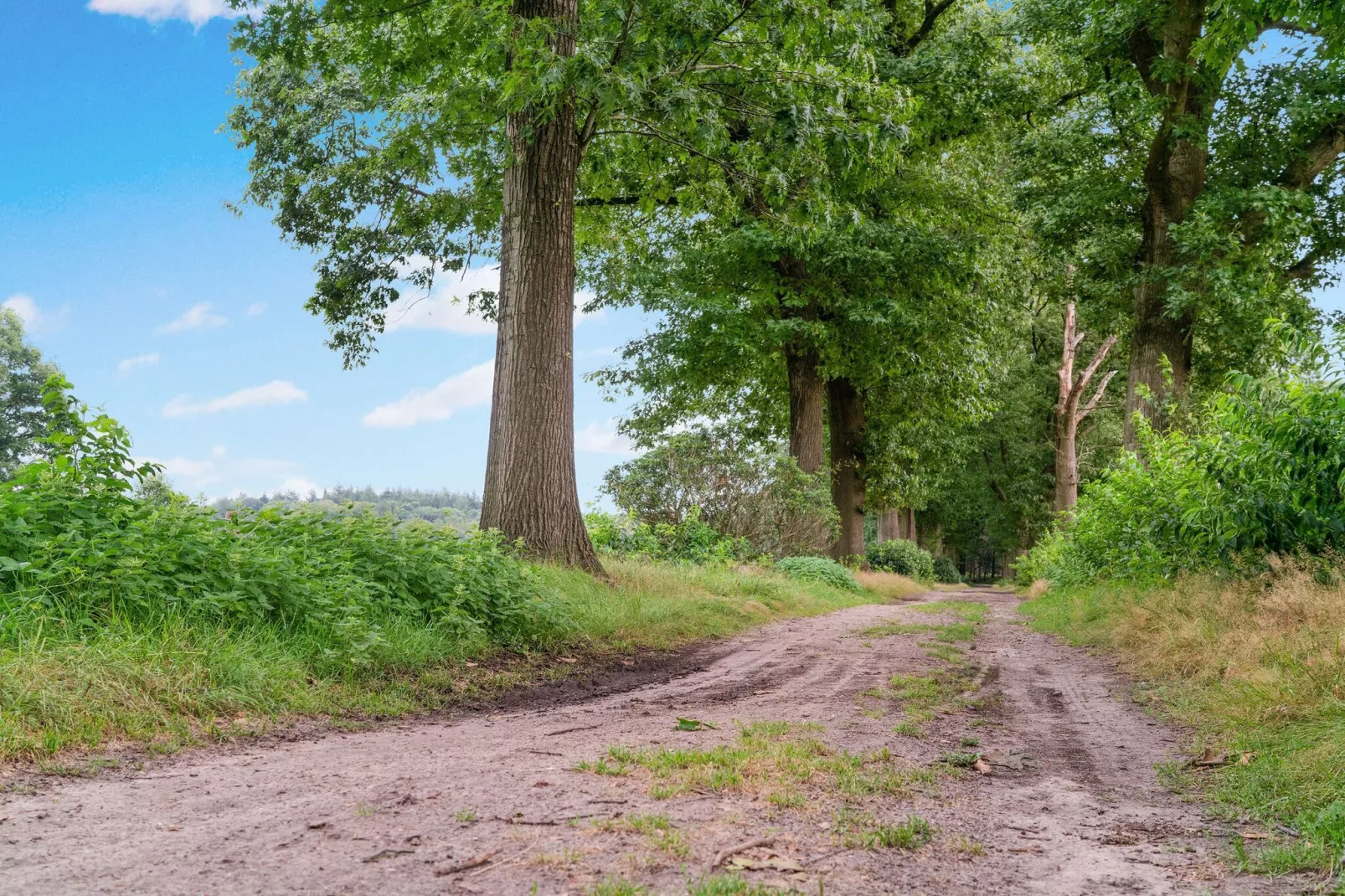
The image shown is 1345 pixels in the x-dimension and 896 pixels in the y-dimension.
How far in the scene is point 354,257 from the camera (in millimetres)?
14992

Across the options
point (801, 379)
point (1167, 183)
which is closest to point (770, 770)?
point (1167, 183)

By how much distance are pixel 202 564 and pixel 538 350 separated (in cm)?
505

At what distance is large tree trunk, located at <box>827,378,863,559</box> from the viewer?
23.1 m

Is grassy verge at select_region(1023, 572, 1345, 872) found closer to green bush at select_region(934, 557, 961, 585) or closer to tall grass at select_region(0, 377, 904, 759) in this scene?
tall grass at select_region(0, 377, 904, 759)

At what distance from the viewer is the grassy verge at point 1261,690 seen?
3.55 m

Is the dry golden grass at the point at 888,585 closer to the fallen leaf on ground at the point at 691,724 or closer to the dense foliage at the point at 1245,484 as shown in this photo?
the dense foliage at the point at 1245,484

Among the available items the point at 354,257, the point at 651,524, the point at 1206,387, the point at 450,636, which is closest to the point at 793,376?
the point at 651,524

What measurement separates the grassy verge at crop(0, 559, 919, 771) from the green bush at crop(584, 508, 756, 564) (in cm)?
633

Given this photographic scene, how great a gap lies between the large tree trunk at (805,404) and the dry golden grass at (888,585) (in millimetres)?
3012

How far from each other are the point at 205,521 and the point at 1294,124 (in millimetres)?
17338

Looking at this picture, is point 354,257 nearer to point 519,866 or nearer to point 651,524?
point 651,524

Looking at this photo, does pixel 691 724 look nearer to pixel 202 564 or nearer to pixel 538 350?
pixel 202 564

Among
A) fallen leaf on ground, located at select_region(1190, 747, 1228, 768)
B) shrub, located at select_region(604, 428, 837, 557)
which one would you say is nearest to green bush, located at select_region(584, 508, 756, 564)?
shrub, located at select_region(604, 428, 837, 557)

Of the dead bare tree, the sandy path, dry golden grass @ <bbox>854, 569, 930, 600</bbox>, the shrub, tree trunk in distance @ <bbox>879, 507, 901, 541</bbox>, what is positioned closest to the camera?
the sandy path
